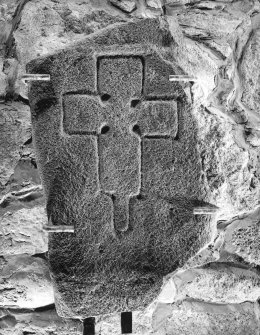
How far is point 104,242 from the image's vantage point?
1.10 metres

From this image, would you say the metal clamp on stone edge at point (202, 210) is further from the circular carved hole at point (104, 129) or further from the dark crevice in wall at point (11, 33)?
the dark crevice in wall at point (11, 33)

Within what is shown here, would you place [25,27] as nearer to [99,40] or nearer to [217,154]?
[99,40]

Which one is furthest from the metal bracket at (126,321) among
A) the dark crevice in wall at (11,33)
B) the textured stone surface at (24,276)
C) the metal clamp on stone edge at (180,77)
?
the dark crevice in wall at (11,33)

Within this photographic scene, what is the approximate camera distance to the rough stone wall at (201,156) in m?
1.18

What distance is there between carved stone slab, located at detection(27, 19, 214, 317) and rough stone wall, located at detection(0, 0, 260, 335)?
49 millimetres

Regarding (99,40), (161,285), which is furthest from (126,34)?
(161,285)

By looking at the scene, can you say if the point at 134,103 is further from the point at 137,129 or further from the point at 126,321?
the point at 126,321

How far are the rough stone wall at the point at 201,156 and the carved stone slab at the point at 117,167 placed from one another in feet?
0.16

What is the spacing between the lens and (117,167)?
1091 mm

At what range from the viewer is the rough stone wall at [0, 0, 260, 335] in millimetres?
1185

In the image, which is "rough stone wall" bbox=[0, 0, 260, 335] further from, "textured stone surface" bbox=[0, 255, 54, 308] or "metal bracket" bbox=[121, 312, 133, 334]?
"metal bracket" bbox=[121, 312, 133, 334]

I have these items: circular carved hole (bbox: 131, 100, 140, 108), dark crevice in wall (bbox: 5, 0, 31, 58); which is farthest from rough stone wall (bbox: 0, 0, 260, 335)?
circular carved hole (bbox: 131, 100, 140, 108)

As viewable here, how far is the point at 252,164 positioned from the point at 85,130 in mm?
458

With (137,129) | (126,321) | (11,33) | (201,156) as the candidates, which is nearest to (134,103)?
(137,129)
